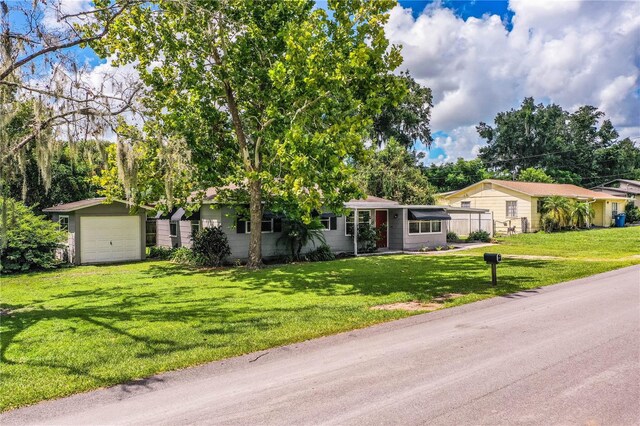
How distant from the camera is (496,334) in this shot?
6848 millimetres

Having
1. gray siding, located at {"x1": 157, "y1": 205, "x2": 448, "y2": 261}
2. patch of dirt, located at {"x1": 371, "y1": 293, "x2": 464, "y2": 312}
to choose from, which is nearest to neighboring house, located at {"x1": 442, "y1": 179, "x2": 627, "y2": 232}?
gray siding, located at {"x1": 157, "y1": 205, "x2": 448, "y2": 261}

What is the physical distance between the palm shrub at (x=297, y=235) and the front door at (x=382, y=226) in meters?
4.80

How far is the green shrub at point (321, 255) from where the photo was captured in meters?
18.8

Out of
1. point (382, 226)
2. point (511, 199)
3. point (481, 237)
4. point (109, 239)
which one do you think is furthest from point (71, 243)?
point (511, 199)

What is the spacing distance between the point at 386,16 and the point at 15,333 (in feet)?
40.1

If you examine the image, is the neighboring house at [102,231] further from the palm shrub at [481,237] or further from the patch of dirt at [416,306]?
the palm shrub at [481,237]

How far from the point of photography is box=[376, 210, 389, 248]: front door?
2269cm

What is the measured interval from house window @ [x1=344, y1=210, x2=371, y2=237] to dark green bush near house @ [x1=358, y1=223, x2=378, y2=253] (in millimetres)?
309

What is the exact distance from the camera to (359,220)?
21641 millimetres

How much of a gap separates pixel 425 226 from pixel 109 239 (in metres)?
15.1

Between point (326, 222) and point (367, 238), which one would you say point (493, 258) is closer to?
point (326, 222)

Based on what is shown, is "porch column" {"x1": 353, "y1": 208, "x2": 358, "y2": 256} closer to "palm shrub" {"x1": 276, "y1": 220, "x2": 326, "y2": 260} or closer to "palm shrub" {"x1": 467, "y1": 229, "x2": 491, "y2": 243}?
"palm shrub" {"x1": 276, "y1": 220, "x2": 326, "y2": 260}

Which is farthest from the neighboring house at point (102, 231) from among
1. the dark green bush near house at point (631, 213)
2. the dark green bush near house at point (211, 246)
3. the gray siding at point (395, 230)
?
the dark green bush near house at point (631, 213)

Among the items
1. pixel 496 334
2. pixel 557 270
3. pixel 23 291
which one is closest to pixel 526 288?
pixel 557 270
